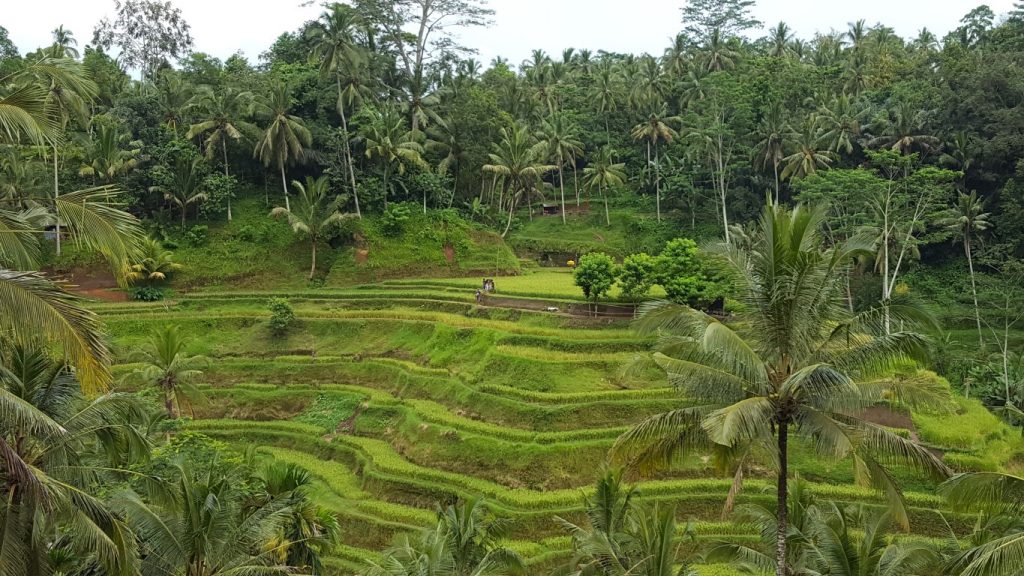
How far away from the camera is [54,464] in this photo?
9.66 m

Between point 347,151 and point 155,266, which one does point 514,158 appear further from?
point 155,266

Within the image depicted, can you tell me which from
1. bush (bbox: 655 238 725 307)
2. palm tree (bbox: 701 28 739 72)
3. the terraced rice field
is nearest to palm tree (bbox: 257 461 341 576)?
the terraced rice field

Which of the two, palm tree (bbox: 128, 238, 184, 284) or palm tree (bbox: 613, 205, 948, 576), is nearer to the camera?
palm tree (bbox: 613, 205, 948, 576)

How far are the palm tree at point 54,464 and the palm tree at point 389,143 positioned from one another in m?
34.2

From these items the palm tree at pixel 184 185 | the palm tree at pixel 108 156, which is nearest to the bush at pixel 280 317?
the palm tree at pixel 184 185

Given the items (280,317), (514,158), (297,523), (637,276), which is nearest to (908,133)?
(637,276)

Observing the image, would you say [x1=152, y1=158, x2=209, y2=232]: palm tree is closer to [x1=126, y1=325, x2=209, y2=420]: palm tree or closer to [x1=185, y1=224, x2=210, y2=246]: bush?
[x1=185, y1=224, x2=210, y2=246]: bush

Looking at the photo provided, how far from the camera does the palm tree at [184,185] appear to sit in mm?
44844

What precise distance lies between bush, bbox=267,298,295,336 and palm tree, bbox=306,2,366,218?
972cm

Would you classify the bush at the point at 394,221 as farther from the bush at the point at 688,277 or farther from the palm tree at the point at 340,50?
the bush at the point at 688,277

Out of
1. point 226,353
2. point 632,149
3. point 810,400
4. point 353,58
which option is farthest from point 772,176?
point 810,400

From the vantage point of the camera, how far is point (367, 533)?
23703mm

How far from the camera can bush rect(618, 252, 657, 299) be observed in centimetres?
3148

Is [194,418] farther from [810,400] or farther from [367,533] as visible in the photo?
[810,400]
